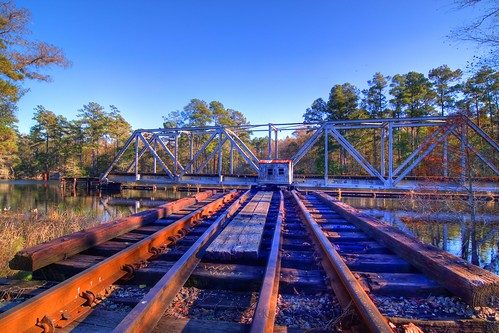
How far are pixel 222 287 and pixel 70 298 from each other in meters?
1.32

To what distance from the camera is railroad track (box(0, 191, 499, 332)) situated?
204 centimetres

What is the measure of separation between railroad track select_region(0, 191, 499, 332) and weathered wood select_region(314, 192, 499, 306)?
0.14 feet

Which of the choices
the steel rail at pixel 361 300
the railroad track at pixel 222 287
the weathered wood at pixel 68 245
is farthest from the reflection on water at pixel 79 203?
the steel rail at pixel 361 300

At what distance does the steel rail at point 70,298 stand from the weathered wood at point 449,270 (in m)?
3.10

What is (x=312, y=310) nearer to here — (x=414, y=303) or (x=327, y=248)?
(x=414, y=303)

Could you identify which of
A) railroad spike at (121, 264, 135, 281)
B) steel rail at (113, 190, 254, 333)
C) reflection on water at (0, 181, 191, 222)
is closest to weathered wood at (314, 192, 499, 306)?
steel rail at (113, 190, 254, 333)

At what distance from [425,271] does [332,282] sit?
104cm

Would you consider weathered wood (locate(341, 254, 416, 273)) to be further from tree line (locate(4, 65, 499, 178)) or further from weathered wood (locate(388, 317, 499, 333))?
tree line (locate(4, 65, 499, 178))

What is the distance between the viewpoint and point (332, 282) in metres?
2.80

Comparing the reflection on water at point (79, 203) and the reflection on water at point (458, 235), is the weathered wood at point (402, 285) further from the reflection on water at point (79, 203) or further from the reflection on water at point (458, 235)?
the reflection on water at point (79, 203)

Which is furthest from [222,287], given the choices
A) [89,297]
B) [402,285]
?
[402,285]

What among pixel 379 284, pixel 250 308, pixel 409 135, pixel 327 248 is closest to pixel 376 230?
pixel 327 248

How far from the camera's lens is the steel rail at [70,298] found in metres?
1.92

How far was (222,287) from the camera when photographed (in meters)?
2.90
